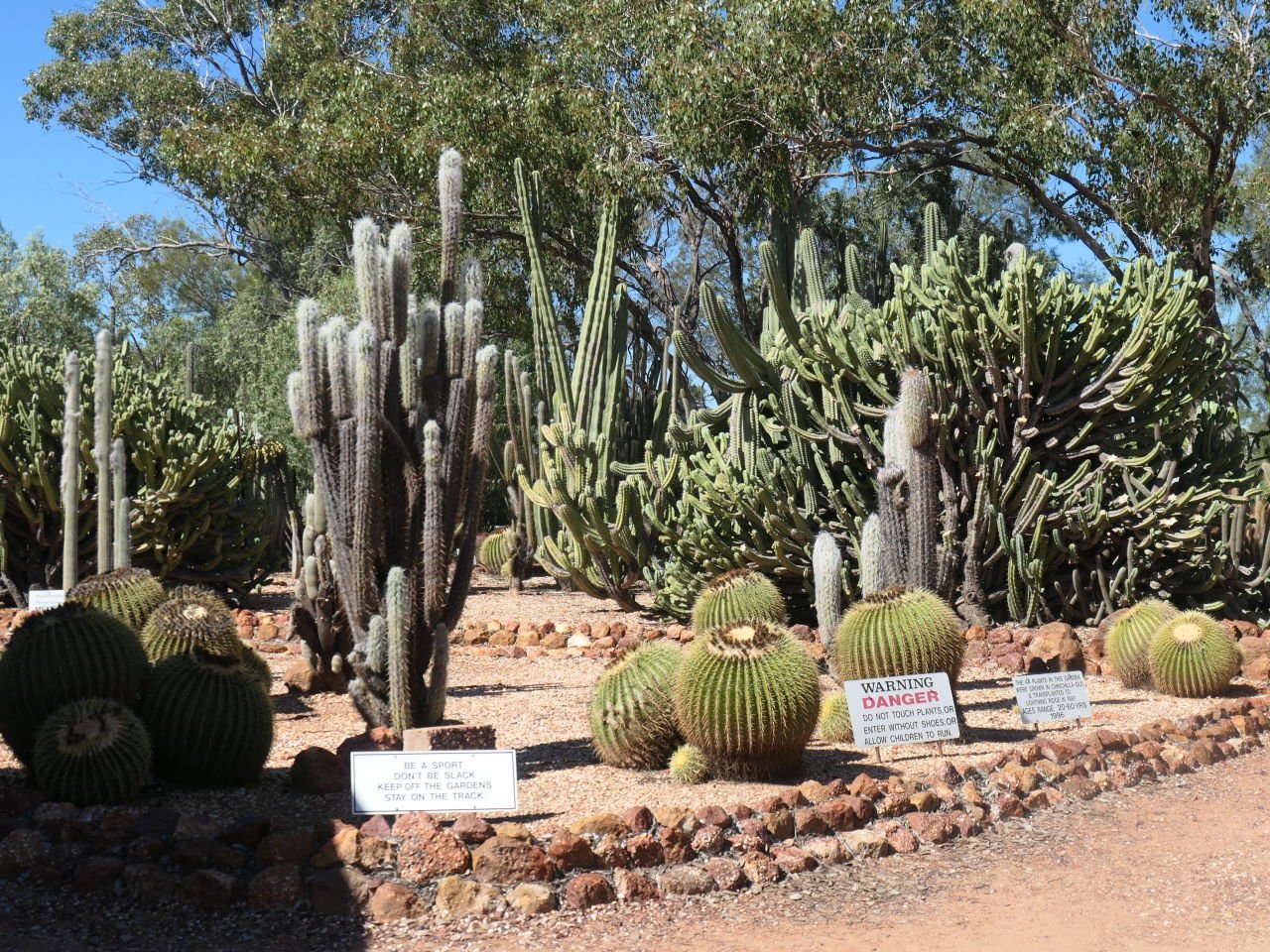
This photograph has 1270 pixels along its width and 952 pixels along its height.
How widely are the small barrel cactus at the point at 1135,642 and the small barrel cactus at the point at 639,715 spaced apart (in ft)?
15.3

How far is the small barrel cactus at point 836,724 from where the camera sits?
26.6ft

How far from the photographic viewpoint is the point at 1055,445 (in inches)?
484

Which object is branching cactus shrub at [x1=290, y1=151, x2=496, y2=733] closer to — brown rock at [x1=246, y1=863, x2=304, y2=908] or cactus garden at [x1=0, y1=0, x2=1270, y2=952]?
cactus garden at [x1=0, y1=0, x2=1270, y2=952]

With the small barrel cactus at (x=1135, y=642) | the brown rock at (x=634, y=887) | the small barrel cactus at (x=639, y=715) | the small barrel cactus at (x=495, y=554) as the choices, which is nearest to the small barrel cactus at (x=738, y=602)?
the small barrel cactus at (x=639, y=715)

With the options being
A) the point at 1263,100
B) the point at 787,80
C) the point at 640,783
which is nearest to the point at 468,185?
the point at 787,80

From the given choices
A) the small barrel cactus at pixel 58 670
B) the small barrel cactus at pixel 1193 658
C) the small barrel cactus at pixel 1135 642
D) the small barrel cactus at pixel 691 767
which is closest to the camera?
the small barrel cactus at pixel 58 670

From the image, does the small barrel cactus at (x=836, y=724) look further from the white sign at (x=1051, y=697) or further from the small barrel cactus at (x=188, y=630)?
the small barrel cactus at (x=188, y=630)

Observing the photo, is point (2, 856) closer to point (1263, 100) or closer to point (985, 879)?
point (985, 879)

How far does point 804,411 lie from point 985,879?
307 inches

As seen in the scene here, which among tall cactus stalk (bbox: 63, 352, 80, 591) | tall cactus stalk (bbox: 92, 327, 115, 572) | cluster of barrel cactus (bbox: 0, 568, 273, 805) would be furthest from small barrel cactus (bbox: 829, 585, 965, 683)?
tall cactus stalk (bbox: 63, 352, 80, 591)

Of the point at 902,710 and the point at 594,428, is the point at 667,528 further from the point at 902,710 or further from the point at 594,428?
the point at 902,710

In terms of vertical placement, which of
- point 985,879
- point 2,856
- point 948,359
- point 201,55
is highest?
point 201,55

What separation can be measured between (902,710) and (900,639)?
0.73 metres

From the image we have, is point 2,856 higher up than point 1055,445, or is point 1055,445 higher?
point 1055,445
